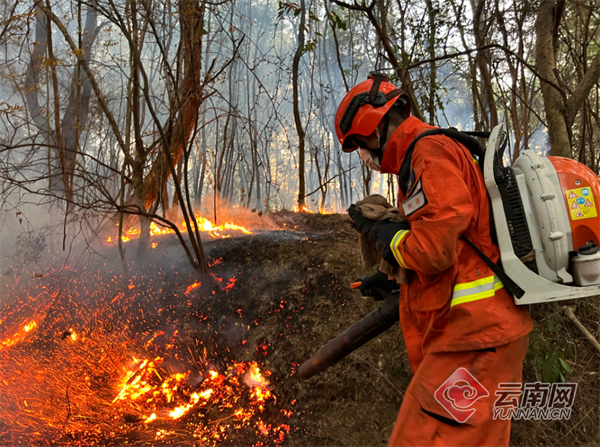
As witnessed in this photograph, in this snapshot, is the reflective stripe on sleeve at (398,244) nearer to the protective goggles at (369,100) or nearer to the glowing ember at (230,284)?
the protective goggles at (369,100)

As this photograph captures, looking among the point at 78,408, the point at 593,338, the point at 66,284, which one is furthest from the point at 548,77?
the point at 66,284

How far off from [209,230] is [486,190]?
213 inches

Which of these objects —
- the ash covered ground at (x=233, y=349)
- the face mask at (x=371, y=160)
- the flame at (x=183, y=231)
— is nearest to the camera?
the face mask at (x=371, y=160)

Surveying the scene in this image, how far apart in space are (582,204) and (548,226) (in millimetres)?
153

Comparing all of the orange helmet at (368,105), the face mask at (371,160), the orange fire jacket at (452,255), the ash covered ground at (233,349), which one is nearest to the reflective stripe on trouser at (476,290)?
the orange fire jacket at (452,255)

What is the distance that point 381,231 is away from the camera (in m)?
1.62

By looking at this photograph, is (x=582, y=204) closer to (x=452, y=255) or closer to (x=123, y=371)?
(x=452, y=255)

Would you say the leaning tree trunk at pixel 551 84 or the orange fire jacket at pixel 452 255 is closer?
the orange fire jacket at pixel 452 255

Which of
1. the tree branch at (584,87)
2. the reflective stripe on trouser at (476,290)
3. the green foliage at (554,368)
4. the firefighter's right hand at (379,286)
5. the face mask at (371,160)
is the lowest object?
the green foliage at (554,368)

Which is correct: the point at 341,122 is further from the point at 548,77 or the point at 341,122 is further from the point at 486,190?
the point at 548,77

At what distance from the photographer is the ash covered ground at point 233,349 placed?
9.50 ft

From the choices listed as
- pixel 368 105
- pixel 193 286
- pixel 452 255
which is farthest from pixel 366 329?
pixel 193 286

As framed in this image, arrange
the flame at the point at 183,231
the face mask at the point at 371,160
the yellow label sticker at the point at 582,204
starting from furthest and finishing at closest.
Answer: the flame at the point at 183,231, the face mask at the point at 371,160, the yellow label sticker at the point at 582,204

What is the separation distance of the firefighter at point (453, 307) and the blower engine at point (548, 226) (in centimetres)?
8
